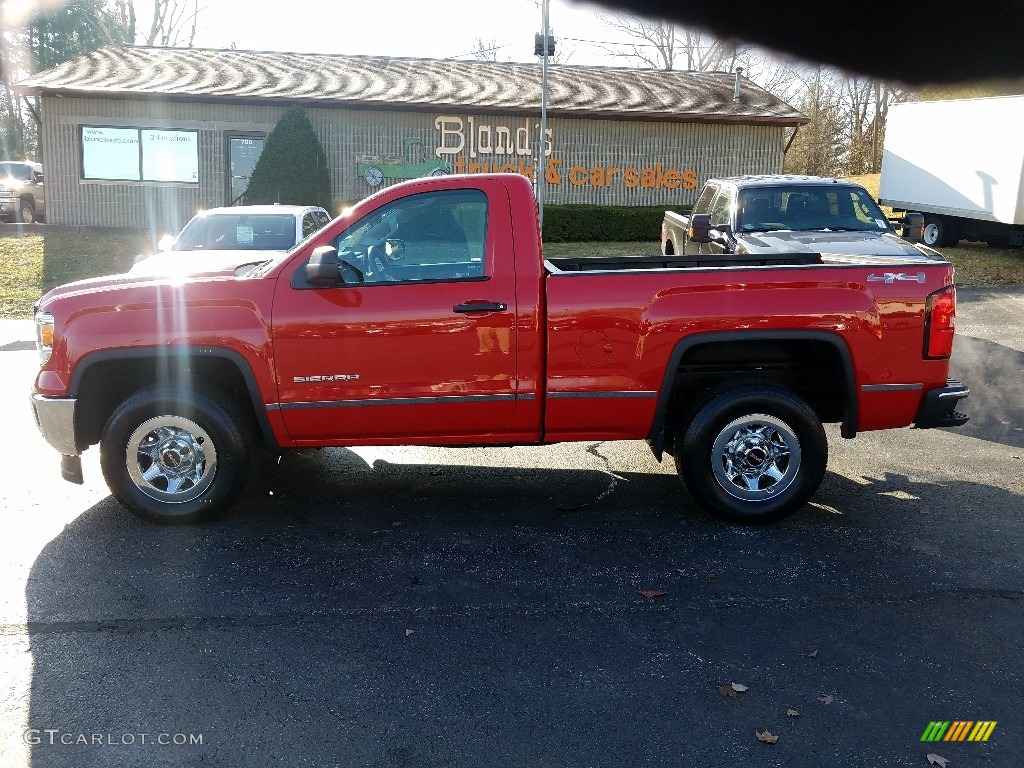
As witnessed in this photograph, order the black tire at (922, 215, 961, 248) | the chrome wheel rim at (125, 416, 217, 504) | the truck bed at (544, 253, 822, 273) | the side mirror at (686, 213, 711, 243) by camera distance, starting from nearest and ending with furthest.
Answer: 1. the chrome wheel rim at (125, 416, 217, 504)
2. the truck bed at (544, 253, 822, 273)
3. the side mirror at (686, 213, 711, 243)
4. the black tire at (922, 215, 961, 248)

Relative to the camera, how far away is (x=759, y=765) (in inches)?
133

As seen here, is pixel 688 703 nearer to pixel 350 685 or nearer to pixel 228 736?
pixel 350 685

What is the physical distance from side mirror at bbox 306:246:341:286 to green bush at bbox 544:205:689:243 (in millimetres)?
18120

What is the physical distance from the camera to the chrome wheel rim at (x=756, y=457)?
5.81m

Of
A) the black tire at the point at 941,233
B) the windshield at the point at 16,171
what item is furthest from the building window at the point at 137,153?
the black tire at the point at 941,233

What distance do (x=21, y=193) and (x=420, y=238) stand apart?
80.8 ft

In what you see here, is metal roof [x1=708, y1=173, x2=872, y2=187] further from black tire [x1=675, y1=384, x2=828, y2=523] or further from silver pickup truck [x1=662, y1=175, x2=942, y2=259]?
black tire [x1=675, y1=384, x2=828, y2=523]

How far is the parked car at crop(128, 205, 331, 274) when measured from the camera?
11.2 meters

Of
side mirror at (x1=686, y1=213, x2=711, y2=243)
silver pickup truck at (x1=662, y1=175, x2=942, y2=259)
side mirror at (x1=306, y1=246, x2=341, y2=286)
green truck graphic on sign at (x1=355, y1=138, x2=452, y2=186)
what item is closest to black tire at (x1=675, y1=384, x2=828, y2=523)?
side mirror at (x1=306, y1=246, x2=341, y2=286)

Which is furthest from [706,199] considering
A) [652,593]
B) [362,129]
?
[362,129]

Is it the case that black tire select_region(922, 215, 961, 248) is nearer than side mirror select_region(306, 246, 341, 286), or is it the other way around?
side mirror select_region(306, 246, 341, 286)

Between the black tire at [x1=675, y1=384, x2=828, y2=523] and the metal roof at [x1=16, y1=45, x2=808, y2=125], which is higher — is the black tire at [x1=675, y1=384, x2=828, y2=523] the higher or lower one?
the lower one

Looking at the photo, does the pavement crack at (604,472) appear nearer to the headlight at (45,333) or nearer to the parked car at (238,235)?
the headlight at (45,333)

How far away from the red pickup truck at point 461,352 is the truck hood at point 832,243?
389 centimetres
